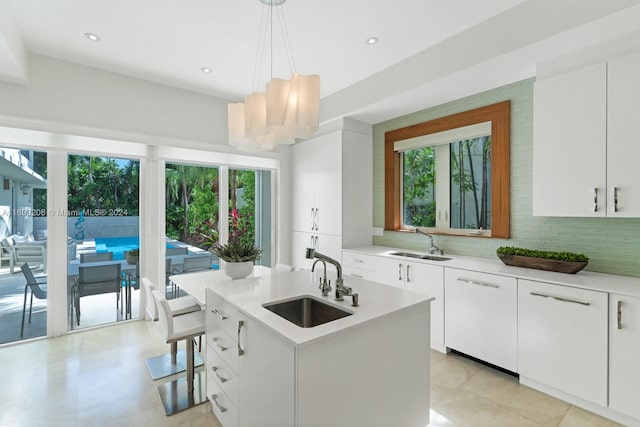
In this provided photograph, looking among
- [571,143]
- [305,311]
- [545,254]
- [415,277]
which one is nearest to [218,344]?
[305,311]

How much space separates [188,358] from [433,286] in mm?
2232

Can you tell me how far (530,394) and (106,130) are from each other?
15.2ft

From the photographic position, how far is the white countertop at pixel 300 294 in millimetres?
1312

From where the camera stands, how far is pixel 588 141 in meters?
2.23

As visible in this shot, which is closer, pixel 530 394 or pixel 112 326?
pixel 530 394

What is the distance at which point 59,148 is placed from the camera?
327 centimetres

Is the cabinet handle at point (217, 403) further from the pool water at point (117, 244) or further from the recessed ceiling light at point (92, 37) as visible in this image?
the recessed ceiling light at point (92, 37)

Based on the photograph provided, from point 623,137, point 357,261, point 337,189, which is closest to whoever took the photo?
point 623,137

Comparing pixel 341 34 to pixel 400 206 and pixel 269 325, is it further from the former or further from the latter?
pixel 269 325

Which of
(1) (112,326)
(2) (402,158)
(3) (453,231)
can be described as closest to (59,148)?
(1) (112,326)

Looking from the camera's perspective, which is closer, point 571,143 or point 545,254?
Answer: point 571,143

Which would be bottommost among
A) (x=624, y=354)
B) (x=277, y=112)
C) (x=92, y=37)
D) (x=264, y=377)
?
(x=624, y=354)

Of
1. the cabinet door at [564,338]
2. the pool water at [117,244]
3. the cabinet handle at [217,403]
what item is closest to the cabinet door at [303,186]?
the pool water at [117,244]

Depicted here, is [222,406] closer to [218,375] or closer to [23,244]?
[218,375]
